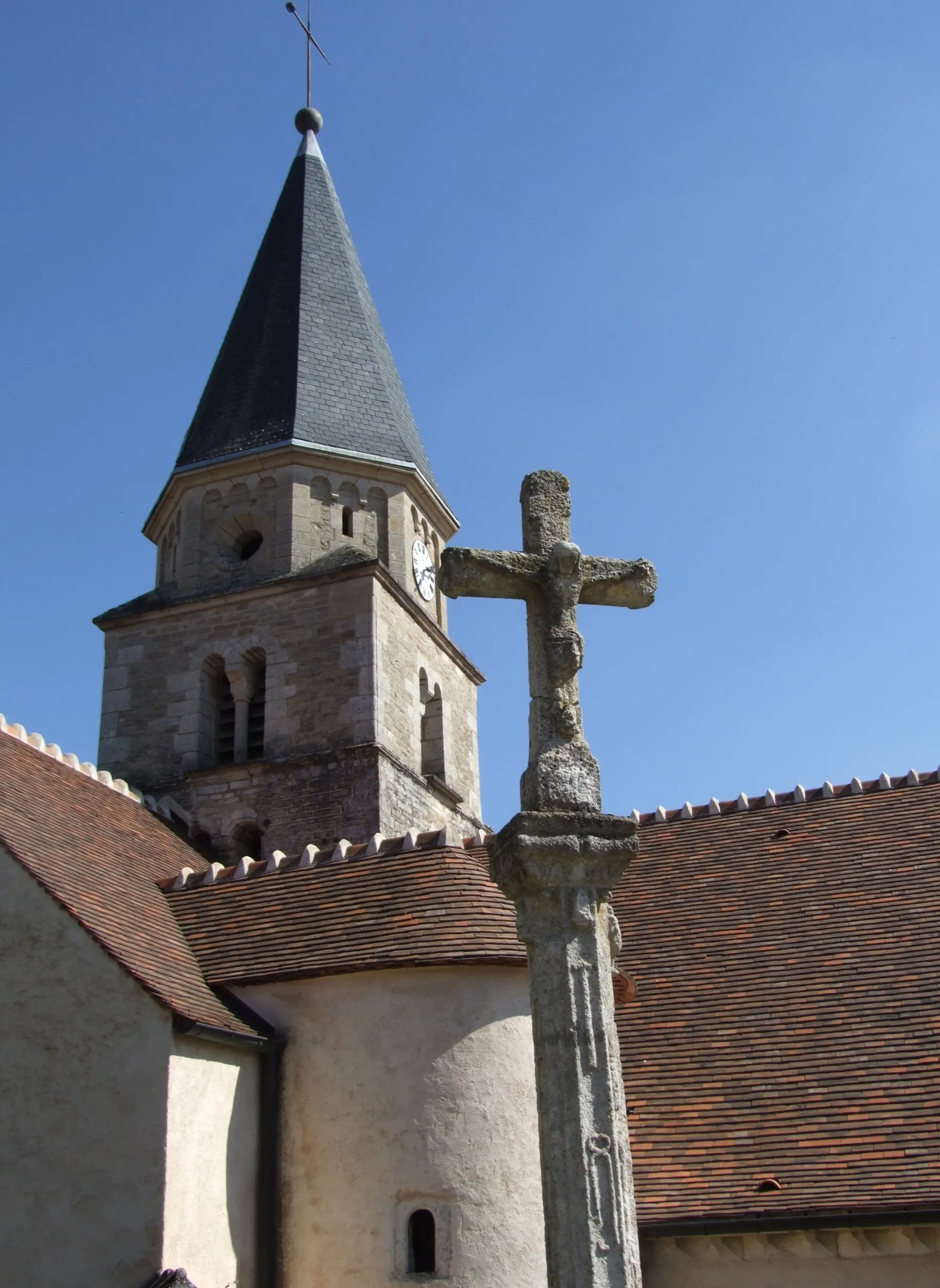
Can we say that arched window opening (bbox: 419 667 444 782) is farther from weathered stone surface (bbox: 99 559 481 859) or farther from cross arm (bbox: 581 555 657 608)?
cross arm (bbox: 581 555 657 608)

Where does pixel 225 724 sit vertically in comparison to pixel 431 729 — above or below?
below

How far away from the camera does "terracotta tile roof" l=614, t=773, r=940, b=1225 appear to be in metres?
10.1

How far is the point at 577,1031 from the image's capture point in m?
5.63

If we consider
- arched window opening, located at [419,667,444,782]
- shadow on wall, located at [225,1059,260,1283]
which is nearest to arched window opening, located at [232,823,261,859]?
arched window opening, located at [419,667,444,782]

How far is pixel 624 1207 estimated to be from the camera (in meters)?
5.39

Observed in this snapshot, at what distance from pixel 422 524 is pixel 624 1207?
16.8 m

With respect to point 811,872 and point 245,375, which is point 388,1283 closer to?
point 811,872

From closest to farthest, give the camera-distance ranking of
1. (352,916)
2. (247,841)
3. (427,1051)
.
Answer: (427,1051), (352,916), (247,841)

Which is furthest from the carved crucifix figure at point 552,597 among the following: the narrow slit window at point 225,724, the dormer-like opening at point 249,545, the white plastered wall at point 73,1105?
the dormer-like opening at point 249,545

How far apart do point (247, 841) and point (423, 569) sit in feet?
17.8

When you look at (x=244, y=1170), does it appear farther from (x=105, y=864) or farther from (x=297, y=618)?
(x=297, y=618)

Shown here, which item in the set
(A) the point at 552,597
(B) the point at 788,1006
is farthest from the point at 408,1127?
(A) the point at 552,597

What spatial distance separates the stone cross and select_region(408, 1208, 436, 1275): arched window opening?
5.39 metres

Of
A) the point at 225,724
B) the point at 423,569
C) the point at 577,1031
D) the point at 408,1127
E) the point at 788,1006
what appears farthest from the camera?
the point at 423,569
